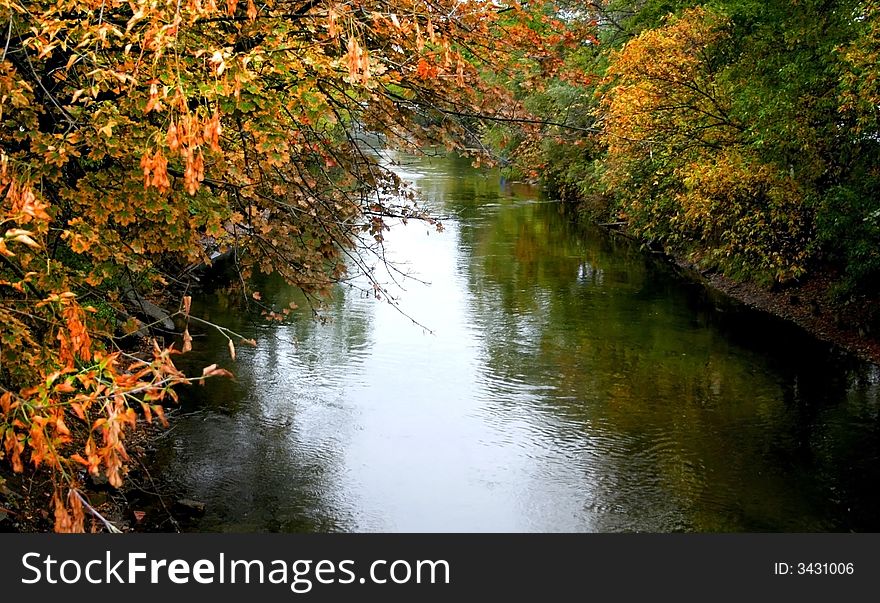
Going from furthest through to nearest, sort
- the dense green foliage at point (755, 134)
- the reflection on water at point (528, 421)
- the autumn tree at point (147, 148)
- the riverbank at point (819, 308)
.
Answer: the riverbank at point (819, 308)
the dense green foliage at point (755, 134)
the reflection on water at point (528, 421)
the autumn tree at point (147, 148)

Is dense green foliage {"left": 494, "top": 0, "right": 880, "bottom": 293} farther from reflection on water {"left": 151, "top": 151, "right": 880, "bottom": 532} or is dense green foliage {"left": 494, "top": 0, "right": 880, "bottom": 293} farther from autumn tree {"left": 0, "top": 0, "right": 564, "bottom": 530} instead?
autumn tree {"left": 0, "top": 0, "right": 564, "bottom": 530}

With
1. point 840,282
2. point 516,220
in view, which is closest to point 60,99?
point 840,282

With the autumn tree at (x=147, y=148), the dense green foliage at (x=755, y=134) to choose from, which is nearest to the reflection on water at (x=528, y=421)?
the dense green foliage at (x=755, y=134)

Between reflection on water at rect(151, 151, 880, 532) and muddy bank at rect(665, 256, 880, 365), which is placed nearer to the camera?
reflection on water at rect(151, 151, 880, 532)

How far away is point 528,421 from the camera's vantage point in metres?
15.1

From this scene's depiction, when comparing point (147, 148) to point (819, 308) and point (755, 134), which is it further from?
point (819, 308)

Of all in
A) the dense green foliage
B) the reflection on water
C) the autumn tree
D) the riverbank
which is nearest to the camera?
the autumn tree

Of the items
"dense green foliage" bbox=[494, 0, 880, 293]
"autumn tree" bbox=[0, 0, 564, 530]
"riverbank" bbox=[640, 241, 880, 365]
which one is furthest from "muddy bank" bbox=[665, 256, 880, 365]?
"autumn tree" bbox=[0, 0, 564, 530]

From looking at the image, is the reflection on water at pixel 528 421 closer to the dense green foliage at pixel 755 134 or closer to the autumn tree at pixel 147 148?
the dense green foliage at pixel 755 134

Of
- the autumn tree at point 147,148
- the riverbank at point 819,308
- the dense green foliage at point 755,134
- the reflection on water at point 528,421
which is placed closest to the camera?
the autumn tree at point 147,148

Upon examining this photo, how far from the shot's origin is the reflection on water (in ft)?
39.1

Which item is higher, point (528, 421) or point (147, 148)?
point (147, 148)

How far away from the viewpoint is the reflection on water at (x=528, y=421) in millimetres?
11906

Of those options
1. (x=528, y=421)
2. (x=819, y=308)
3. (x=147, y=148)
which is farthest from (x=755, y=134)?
(x=147, y=148)
